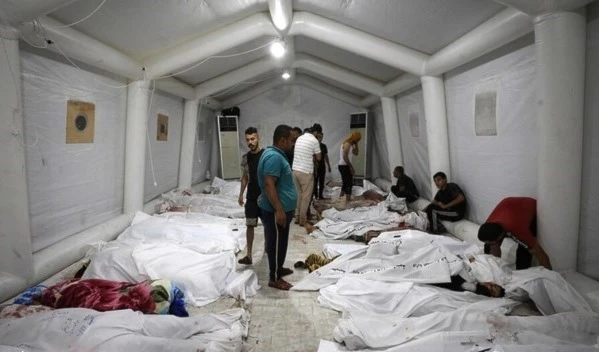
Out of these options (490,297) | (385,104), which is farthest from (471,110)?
(385,104)

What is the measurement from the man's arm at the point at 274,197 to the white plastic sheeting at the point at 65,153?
192 cm

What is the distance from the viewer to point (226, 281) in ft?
10.4

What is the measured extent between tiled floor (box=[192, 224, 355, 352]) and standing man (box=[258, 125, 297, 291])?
18cm

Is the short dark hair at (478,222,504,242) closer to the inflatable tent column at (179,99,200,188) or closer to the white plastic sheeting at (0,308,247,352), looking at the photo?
the white plastic sheeting at (0,308,247,352)

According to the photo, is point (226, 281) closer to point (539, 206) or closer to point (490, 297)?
point (490, 297)

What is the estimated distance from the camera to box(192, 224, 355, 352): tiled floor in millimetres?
2377

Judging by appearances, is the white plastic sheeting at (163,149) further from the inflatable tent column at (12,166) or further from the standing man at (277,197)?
the standing man at (277,197)

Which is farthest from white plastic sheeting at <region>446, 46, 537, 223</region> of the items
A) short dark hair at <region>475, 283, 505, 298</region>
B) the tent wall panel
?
the tent wall panel

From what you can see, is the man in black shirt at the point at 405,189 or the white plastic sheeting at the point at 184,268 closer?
the white plastic sheeting at the point at 184,268

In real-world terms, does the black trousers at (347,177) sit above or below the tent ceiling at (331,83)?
below

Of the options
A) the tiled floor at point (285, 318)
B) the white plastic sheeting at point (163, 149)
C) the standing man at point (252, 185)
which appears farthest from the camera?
the white plastic sheeting at point (163, 149)

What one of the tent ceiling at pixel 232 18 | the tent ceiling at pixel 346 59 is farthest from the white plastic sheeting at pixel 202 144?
the tent ceiling at pixel 232 18

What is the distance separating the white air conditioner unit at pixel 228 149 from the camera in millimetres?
9484

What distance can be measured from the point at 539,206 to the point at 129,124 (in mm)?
4553
